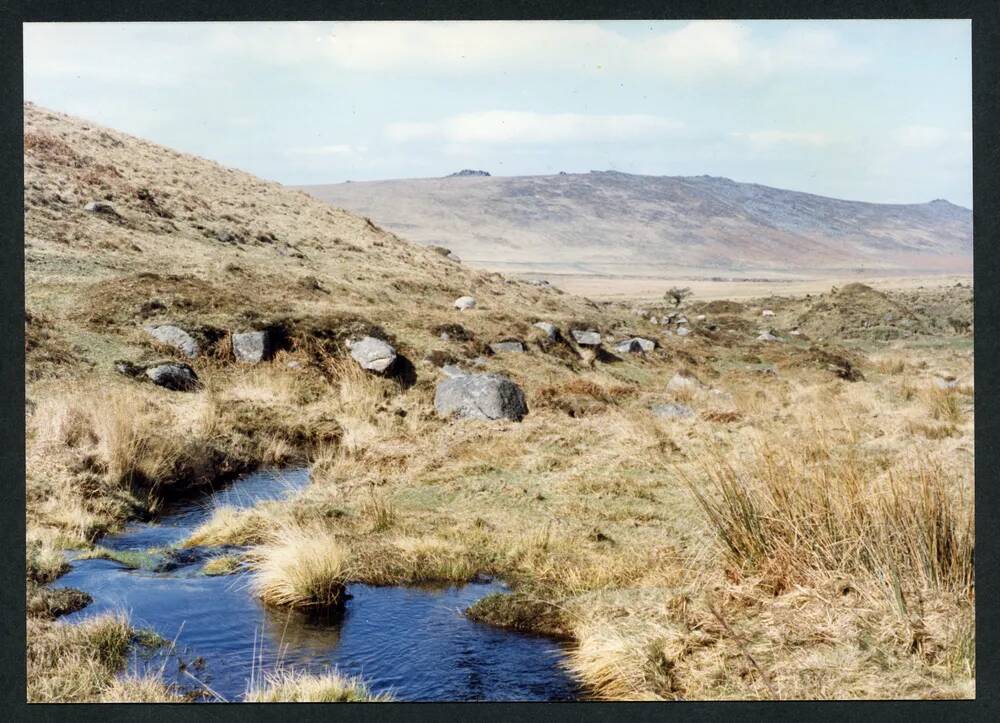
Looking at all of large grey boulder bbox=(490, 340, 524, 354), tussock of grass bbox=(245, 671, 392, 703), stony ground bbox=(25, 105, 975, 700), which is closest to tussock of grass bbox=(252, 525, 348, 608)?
stony ground bbox=(25, 105, 975, 700)

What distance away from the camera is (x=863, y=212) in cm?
9031

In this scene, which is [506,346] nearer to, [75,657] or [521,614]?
[521,614]

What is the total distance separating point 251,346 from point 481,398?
345 cm

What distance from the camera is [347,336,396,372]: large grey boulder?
14094 millimetres

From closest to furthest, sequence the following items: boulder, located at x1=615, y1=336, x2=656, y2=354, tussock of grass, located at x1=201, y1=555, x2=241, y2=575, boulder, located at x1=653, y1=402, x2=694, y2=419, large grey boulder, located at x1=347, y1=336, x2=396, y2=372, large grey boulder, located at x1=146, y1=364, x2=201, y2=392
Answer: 1. tussock of grass, located at x1=201, y1=555, x2=241, y2=575
2. large grey boulder, located at x1=146, y1=364, x2=201, y2=392
3. boulder, located at x1=653, y1=402, x2=694, y2=419
4. large grey boulder, located at x1=347, y1=336, x2=396, y2=372
5. boulder, located at x1=615, y1=336, x2=656, y2=354

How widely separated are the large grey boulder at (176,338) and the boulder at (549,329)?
7.02m


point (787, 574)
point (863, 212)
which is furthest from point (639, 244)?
point (787, 574)

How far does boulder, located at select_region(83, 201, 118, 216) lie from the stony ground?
0.40 ft

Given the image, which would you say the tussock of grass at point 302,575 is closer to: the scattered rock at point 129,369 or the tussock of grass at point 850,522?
the tussock of grass at point 850,522

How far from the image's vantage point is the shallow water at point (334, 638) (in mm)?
5691

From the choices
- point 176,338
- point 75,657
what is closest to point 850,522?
→ point 75,657

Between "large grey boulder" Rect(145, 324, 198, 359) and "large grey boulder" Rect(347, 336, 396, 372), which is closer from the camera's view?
"large grey boulder" Rect(145, 324, 198, 359)

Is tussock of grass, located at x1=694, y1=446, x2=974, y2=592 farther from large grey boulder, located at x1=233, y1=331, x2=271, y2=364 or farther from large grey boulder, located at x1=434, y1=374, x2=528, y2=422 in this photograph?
large grey boulder, located at x1=233, y1=331, x2=271, y2=364

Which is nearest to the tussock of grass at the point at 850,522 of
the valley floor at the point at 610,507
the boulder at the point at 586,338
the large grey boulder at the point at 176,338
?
the valley floor at the point at 610,507
